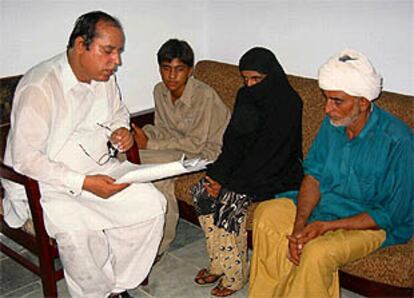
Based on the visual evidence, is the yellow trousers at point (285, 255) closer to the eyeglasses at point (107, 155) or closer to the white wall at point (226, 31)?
the eyeglasses at point (107, 155)

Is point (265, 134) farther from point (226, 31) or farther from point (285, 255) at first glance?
point (226, 31)

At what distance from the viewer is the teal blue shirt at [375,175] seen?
2334 mm

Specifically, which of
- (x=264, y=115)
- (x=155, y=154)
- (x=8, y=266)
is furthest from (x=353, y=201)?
(x=8, y=266)

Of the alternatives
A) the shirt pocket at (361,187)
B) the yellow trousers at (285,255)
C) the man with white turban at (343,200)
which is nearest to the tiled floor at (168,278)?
the yellow trousers at (285,255)

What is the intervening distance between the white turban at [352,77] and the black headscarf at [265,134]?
1.29 ft

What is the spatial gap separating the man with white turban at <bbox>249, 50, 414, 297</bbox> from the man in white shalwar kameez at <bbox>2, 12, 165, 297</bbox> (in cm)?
62

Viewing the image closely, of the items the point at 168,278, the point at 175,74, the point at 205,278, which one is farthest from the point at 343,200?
the point at 175,74

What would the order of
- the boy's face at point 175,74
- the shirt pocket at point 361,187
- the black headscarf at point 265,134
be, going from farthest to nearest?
the boy's face at point 175,74 < the black headscarf at point 265,134 < the shirt pocket at point 361,187

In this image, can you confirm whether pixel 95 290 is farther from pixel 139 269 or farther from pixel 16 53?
pixel 16 53

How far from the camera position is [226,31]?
12.5 feet

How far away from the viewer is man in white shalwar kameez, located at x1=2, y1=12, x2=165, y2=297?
2.45 m

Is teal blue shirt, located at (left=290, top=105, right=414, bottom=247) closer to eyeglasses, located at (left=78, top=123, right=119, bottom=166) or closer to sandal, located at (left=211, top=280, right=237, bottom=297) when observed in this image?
sandal, located at (left=211, top=280, right=237, bottom=297)

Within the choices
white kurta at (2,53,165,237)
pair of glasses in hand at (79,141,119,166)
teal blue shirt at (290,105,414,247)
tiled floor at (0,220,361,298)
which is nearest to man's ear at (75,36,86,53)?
white kurta at (2,53,165,237)

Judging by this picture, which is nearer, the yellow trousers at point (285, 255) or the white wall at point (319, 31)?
the yellow trousers at point (285, 255)
